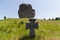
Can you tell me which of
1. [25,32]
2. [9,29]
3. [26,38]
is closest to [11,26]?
[9,29]

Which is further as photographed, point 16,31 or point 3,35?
point 16,31

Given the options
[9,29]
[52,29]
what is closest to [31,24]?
[9,29]

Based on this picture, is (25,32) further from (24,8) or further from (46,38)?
(24,8)

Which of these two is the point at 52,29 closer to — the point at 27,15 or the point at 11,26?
the point at 11,26

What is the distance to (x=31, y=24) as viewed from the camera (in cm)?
2078

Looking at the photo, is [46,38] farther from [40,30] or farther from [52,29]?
[52,29]

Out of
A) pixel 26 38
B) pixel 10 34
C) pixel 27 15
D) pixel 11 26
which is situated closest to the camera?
pixel 26 38

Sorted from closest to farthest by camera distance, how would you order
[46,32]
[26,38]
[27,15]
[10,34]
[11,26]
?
[26,38] < [10,34] < [46,32] < [11,26] < [27,15]

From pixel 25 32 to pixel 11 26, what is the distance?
3239 mm

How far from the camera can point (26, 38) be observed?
19766mm

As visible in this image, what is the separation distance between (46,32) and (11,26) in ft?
13.6

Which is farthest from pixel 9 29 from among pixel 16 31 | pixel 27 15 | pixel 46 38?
pixel 27 15

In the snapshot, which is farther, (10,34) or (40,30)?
(40,30)

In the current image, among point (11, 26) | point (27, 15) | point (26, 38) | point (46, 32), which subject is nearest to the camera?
point (26, 38)
